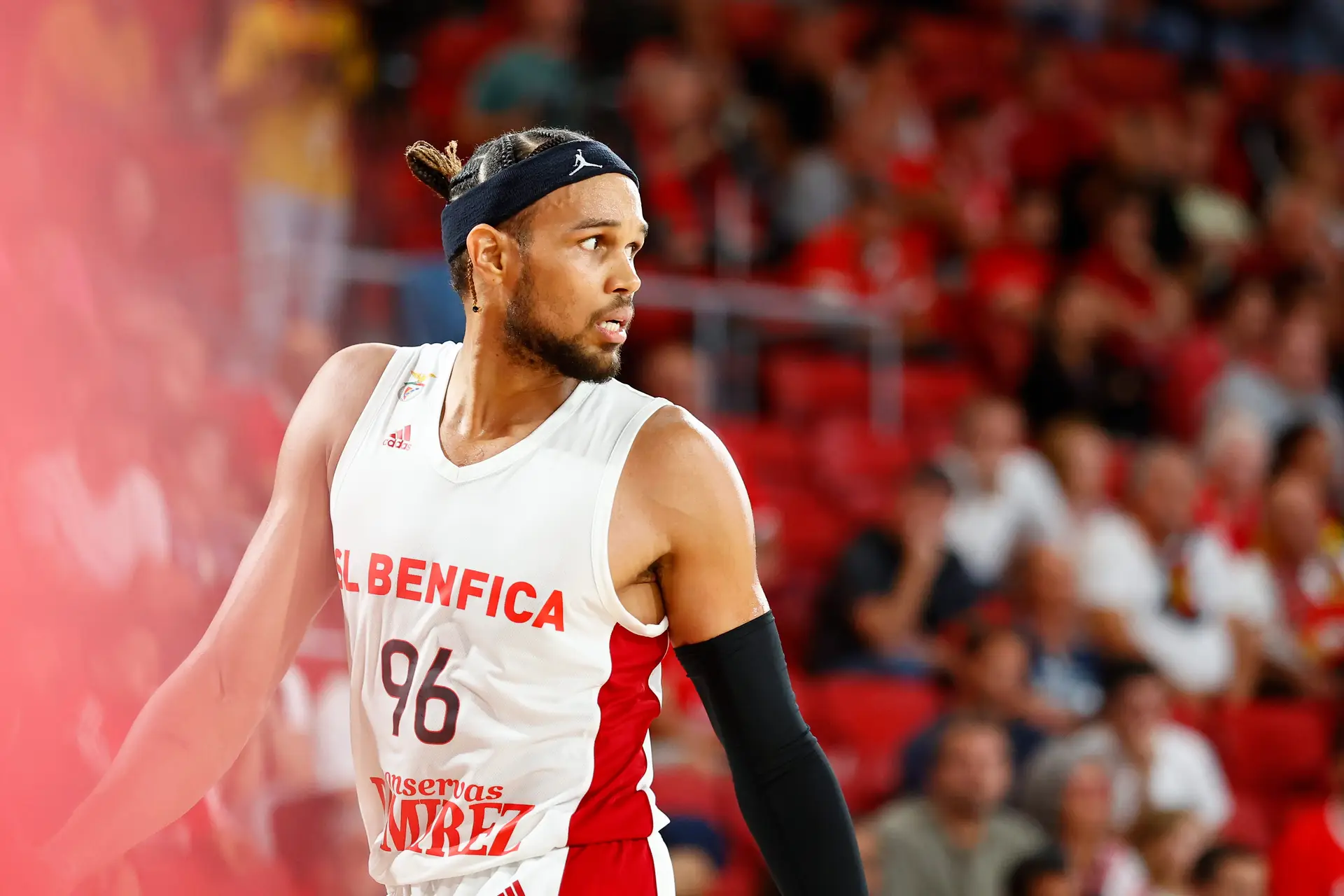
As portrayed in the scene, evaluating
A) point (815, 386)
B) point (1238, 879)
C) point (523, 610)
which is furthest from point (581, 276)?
point (815, 386)

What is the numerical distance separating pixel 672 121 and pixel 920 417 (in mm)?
1897

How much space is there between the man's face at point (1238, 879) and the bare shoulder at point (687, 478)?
4395 mm

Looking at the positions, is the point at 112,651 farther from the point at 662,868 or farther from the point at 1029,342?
the point at 1029,342

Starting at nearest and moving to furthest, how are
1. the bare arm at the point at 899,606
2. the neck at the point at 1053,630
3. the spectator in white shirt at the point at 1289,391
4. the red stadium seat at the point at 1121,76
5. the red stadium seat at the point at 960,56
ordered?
the bare arm at the point at 899,606 → the neck at the point at 1053,630 → the spectator in white shirt at the point at 1289,391 → the red stadium seat at the point at 960,56 → the red stadium seat at the point at 1121,76

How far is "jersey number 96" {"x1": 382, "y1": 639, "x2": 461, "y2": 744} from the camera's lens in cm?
240

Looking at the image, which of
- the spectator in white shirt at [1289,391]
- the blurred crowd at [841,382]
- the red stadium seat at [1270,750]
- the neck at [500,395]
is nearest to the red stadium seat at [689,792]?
the blurred crowd at [841,382]

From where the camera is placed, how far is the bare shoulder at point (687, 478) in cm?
237

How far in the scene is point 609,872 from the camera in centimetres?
242

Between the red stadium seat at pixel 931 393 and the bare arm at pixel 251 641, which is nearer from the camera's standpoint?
the bare arm at pixel 251 641

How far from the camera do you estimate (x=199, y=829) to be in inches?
105

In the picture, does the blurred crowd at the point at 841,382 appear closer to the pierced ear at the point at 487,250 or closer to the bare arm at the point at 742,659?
the pierced ear at the point at 487,250

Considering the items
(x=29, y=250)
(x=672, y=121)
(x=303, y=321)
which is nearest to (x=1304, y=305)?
(x=672, y=121)

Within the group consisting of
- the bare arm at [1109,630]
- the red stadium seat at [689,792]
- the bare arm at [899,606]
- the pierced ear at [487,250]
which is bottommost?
the red stadium seat at [689,792]

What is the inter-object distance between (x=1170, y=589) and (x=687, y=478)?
19.1 ft
